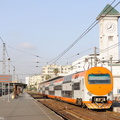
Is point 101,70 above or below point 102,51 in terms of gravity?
below

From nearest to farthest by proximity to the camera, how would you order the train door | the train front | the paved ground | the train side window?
the paved ground < the train front < the train door < the train side window

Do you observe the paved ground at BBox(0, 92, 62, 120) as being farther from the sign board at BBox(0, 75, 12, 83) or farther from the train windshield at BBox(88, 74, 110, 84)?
the sign board at BBox(0, 75, 12, 83)

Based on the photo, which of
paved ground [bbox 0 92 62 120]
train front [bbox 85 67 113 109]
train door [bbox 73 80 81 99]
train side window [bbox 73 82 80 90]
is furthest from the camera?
train side window [bbox 73 82 80 90]

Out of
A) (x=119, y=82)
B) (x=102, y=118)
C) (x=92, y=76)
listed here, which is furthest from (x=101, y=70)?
(x=119, y=82)

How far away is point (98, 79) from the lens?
24938 millimetres

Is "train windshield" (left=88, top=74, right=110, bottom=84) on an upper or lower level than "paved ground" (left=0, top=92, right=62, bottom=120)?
upper

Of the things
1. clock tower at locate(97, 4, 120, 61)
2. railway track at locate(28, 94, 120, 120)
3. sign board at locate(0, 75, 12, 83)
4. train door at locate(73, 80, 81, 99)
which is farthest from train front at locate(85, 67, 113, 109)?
clock tower at locate(97, 4, 120, 61)

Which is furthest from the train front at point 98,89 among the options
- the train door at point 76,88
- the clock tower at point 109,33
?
the clock tower at point 109,33

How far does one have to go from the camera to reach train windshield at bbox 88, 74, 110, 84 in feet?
81.3

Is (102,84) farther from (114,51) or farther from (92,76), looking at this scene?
(114,51)

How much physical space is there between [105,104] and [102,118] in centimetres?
541

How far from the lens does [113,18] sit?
118500 mm

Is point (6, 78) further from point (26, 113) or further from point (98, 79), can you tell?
point (26, 113)

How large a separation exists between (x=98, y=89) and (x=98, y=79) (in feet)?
2.98
